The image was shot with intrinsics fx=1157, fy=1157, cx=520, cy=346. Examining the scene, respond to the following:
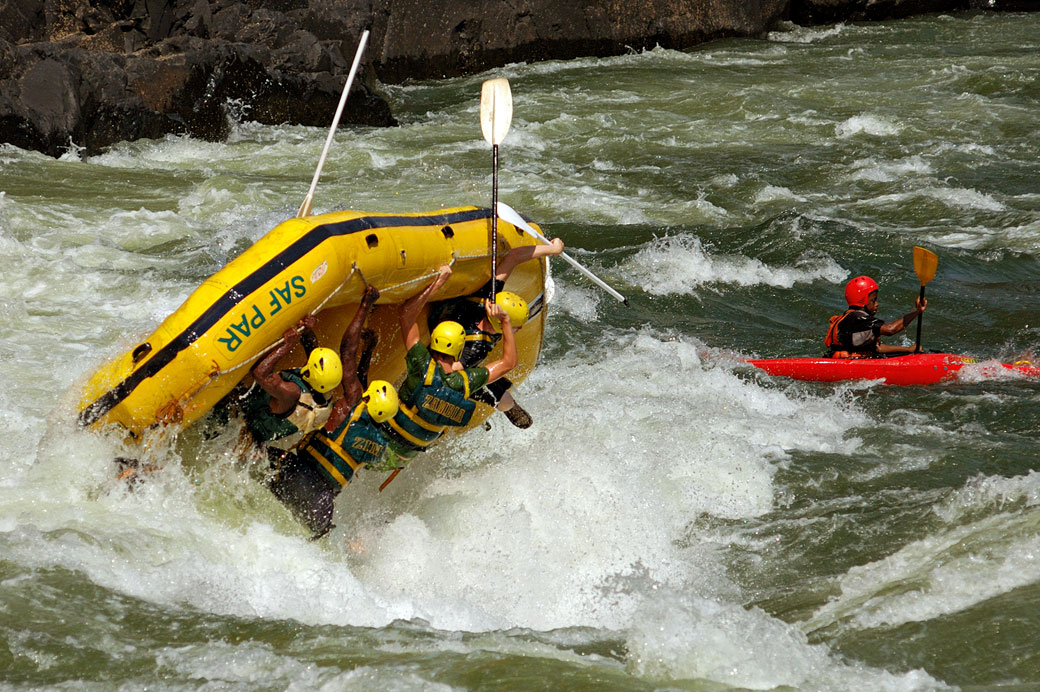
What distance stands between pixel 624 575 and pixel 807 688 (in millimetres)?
1449

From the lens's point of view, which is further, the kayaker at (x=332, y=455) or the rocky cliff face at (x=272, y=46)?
the rocky cliff face at (x=272, y=46)

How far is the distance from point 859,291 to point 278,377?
15.4 feet

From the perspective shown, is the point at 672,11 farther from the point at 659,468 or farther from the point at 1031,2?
the point at 659,468

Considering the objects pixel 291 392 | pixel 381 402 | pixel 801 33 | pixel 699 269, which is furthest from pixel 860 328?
pixel 801 33

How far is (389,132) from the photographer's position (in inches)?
562

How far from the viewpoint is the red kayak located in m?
7.63

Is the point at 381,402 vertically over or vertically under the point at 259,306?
under

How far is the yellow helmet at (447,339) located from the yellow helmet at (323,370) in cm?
48

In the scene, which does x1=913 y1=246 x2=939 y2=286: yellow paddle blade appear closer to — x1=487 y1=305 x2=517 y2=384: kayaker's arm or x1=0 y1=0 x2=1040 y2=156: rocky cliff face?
x1=487 y1=305 x2=517 y2=384: kayaker's arm

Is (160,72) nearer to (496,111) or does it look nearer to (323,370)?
(496,111)

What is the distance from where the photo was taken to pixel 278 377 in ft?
15.4

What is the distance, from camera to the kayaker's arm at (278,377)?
4637mm

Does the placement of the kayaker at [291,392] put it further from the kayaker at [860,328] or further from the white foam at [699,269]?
the white foam at [699,269]

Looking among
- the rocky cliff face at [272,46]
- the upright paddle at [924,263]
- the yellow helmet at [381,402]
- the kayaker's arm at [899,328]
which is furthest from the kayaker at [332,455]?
the rocky cliff face at [272,46]
